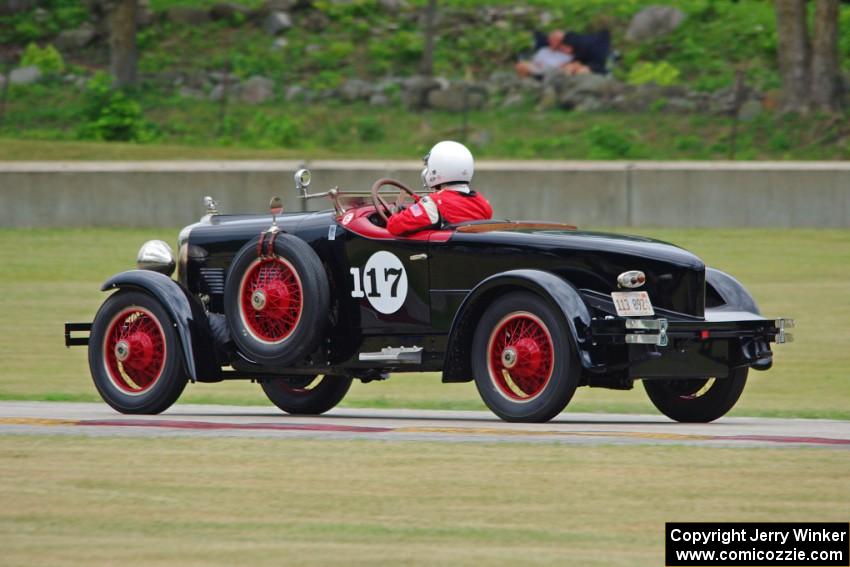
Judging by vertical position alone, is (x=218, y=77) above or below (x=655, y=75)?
above

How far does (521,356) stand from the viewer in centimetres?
970

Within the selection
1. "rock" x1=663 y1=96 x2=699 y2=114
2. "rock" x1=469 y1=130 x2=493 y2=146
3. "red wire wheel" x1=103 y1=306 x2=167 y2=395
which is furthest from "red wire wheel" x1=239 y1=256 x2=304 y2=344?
"rock" x1=663 y1=96 x2=699 y2=114

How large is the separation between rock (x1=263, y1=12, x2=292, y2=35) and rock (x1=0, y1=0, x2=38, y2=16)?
20.1 feet

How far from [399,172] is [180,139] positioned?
13.7 m

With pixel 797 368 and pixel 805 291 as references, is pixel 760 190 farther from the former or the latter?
pixel 797 368

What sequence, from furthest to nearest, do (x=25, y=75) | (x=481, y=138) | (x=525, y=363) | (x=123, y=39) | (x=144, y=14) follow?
(x=144, y=14), (x=25, y=75), (x=123, y=39), (x=481, y=138), (x=525, y=363)

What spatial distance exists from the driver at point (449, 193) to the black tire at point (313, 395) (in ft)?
5.45

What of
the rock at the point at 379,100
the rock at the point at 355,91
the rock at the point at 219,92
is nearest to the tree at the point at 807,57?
the rock at the point at 379,100

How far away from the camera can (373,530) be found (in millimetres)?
6543

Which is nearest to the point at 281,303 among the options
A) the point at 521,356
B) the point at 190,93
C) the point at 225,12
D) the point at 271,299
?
the point at 271,299

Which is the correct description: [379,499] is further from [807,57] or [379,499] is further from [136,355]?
[807,57]

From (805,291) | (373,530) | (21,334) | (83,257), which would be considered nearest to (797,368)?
(805,291)

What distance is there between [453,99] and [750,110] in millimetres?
6063

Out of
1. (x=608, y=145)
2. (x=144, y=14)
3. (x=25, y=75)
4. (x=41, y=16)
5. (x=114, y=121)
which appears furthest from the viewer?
(x=41, y=16)
